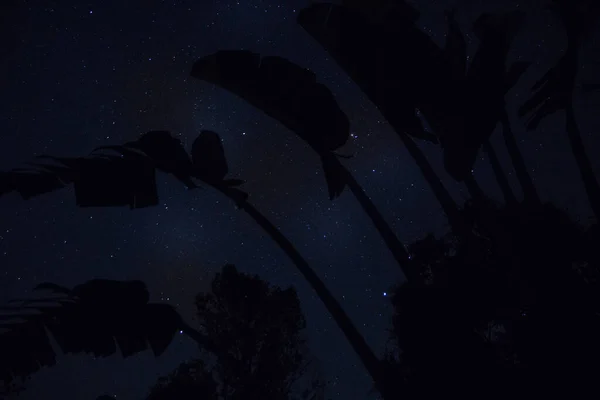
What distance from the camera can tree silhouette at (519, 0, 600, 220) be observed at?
5.12 metres

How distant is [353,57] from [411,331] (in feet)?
12.5

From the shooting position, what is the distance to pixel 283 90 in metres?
4.35

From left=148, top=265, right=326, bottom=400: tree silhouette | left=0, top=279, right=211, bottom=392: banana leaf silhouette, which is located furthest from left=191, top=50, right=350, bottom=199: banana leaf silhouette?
left=148, top=265, right=326, bottom=400: tree silhouette

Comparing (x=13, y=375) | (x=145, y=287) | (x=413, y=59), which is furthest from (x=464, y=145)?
(x=13, y=375)

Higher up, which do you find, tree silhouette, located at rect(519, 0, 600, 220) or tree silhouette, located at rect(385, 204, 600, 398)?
tree silhouette, located at rect(519, 0, 600, 220)

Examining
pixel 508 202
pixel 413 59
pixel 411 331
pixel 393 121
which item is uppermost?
pixel 413 59

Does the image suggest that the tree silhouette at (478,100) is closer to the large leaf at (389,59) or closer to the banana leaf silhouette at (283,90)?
the large leaf at (389,59)

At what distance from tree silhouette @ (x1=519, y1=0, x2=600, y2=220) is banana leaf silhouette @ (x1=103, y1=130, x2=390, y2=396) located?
340cm

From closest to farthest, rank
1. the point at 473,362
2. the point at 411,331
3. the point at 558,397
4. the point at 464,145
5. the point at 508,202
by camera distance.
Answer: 1. the point at 558,397
2. the point at 464,145
3. the point at 473,362
4. the point at 508,202
5. the point at 411,331

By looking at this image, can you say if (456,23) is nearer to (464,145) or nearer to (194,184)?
(464,145)

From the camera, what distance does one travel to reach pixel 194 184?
4.77m

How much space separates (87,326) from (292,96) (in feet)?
10.9

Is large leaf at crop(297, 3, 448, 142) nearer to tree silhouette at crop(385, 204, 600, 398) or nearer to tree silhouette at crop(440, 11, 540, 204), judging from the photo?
tree silhouette at crop(440, 11, 540, 204)

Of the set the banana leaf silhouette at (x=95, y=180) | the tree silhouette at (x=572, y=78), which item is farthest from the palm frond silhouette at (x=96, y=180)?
the tree silhouette at (x=572, y=78)
